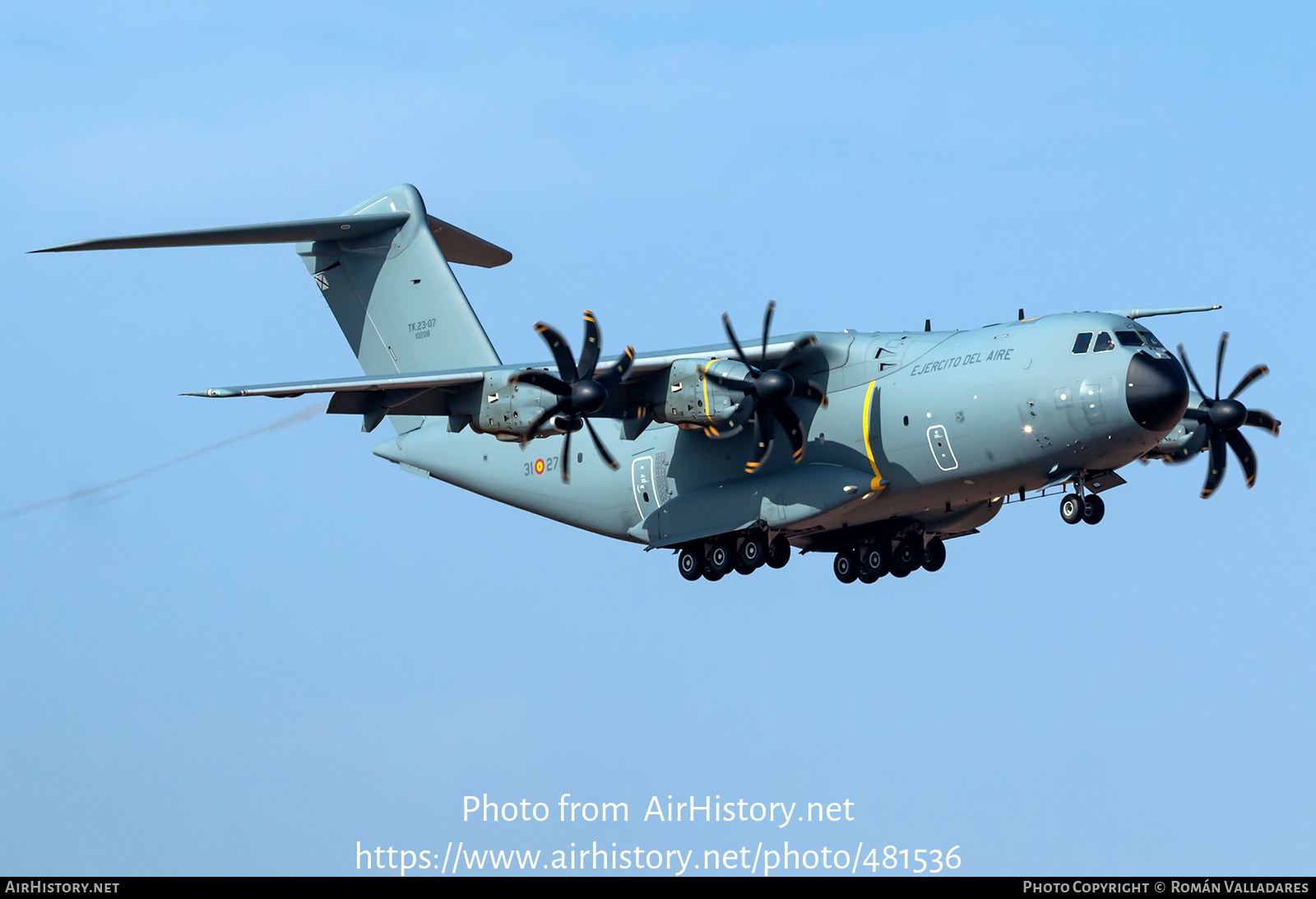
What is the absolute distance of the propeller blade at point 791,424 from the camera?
23453 millimetres

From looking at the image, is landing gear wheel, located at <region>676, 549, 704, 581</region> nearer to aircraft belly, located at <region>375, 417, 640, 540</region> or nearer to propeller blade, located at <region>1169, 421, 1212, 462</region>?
aircraft belly, located at <region>375, 417, 640, 540</region>

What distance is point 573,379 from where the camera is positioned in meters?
23.1

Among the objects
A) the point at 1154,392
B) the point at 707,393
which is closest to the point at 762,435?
the point at 707,393

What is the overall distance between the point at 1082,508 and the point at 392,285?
464 inches

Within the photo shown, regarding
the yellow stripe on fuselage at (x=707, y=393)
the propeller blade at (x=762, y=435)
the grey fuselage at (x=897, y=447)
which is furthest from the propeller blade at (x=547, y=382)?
the propeller blade at (x=762, y=435)

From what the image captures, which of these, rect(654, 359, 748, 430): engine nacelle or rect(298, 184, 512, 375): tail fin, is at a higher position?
rect(298, 184, 512, 375): tail fin

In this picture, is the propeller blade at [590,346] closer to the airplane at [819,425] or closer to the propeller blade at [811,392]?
the airplane at [819,425]

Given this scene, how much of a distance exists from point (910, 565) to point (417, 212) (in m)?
9.93

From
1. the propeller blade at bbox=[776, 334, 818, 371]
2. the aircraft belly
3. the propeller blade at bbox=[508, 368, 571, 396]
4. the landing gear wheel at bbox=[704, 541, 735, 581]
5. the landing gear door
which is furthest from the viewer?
the aircraft belly

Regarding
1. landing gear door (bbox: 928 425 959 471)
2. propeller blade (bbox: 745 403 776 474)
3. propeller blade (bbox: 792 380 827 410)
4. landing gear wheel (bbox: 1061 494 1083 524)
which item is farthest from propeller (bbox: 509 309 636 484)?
landing gear wheel (bbox: 1061 494 1083 524)

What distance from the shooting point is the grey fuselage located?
22250 mm

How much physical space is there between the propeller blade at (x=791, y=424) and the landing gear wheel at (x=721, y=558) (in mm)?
2193

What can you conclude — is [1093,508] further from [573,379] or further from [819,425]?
[573,379]

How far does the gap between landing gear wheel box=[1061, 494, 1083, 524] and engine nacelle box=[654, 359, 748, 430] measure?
455 cm
